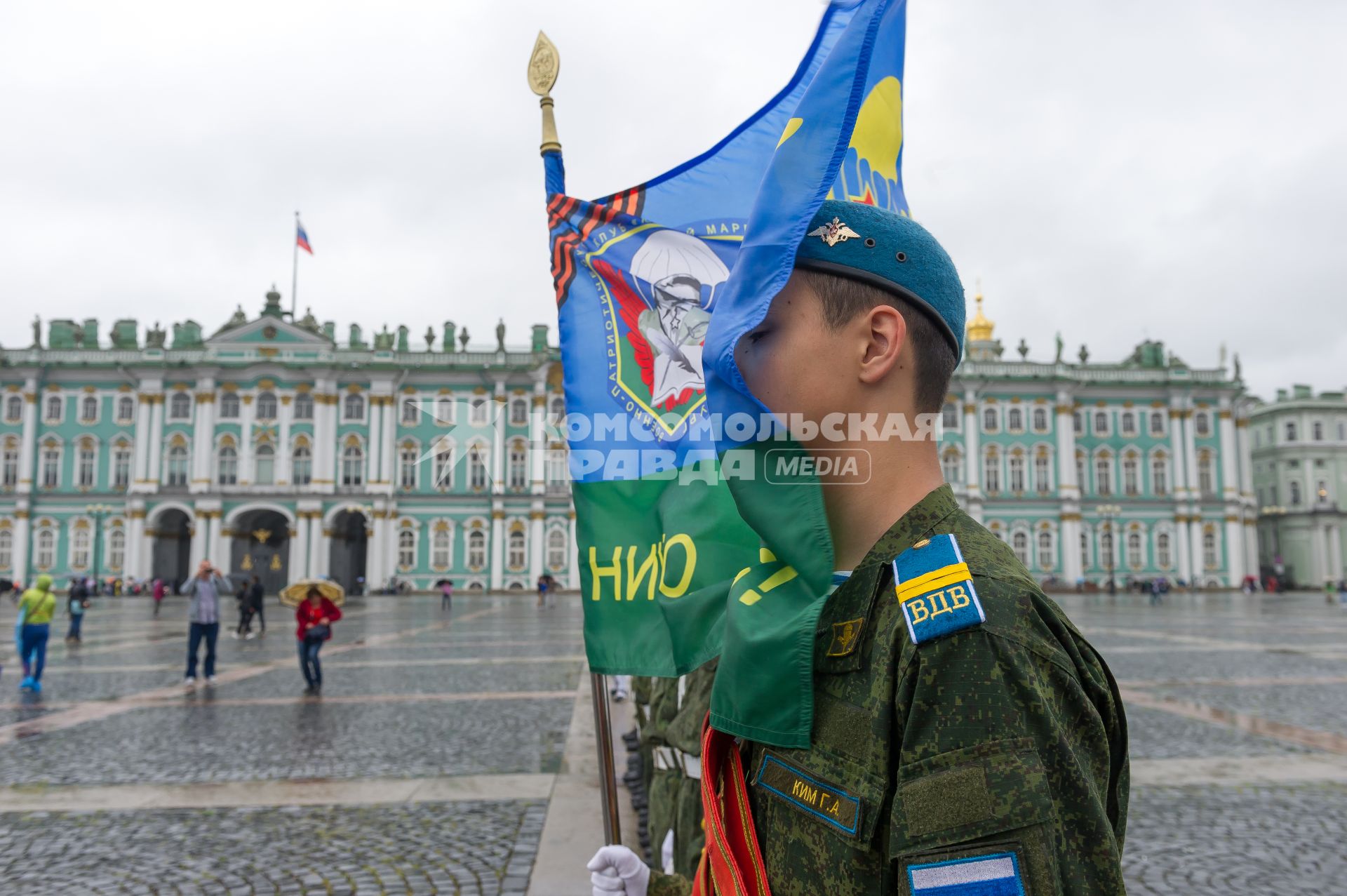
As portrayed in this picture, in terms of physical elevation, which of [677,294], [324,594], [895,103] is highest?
[895,103]

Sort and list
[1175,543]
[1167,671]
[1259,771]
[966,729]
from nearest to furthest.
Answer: [966,729] < [1259,771] < [1167,671] < [1175,543]

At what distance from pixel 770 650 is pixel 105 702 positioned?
33.9 feet

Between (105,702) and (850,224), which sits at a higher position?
(850,224)

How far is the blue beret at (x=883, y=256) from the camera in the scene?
1121mm

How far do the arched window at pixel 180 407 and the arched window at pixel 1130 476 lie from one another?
1939 inches

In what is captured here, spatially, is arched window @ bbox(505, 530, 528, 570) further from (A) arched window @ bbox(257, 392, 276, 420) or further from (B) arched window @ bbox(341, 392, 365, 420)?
(A) arched window @ bbox(257, 392, 276, 420)

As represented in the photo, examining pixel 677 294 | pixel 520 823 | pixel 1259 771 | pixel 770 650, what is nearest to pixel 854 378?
pixel 770 650

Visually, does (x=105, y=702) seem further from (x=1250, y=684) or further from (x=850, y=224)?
(x=1250, y=684)

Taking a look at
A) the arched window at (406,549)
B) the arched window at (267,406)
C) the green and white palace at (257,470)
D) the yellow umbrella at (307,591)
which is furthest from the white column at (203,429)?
the yellow umbrella at (307,591)

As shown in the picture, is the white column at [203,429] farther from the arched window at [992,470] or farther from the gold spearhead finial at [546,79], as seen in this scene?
the gold spearhead finial at [546,79]

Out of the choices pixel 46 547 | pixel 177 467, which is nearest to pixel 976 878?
pixel 177 467

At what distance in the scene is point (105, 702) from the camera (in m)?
9.22

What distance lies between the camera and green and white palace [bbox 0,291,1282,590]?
44062 millimetres

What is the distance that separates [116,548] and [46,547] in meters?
3.70
